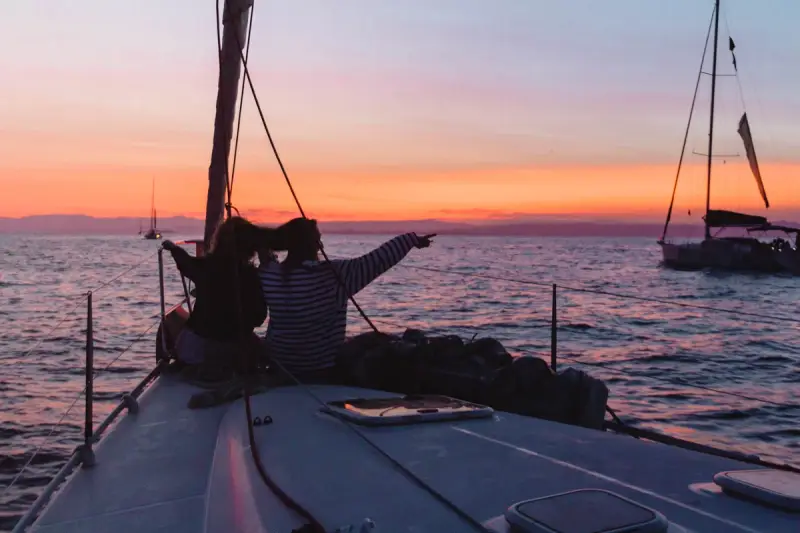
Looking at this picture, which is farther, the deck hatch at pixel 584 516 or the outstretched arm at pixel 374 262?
the outstretched arm at pixel 374 262

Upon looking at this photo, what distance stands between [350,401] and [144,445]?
96 centimetres

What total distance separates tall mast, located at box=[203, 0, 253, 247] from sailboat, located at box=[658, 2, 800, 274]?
34798 mm

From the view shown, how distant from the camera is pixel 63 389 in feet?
25.5

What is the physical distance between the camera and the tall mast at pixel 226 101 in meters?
4.35

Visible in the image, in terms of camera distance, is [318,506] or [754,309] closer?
[318,506]

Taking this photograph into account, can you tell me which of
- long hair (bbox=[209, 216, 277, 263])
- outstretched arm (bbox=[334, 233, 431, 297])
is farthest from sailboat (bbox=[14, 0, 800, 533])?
long hair (bbox=[209, 216, 277, 263])

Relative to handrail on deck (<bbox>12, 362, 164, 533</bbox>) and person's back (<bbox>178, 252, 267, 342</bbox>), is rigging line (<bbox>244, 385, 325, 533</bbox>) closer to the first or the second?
handrail on deck (<bbox>12, 362, 164, 533</bbox>)

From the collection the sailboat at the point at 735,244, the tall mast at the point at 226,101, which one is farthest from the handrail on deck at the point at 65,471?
the sailboat at the point at 735,244

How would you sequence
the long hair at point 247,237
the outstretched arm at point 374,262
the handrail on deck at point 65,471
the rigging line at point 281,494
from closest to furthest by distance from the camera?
the rigging line at point 281,494 → the handrail on deck at point 65,471 → the outstretched arm at point 374,262 → the long hair at point 247,237

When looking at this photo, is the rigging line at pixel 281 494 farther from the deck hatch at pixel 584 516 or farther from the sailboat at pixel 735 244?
the sailboat at pixel 735 244

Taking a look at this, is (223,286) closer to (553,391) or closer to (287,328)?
(287,328)

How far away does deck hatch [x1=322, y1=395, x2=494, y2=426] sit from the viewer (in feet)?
8.54

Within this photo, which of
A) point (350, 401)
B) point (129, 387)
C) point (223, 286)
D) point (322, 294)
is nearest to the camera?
point (350, 401)

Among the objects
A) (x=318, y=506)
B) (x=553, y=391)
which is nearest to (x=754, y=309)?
(x=553, y=391)
